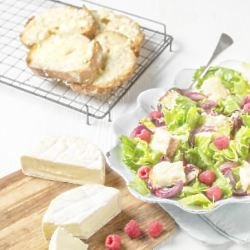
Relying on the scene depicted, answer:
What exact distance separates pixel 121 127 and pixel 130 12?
876 millimetres

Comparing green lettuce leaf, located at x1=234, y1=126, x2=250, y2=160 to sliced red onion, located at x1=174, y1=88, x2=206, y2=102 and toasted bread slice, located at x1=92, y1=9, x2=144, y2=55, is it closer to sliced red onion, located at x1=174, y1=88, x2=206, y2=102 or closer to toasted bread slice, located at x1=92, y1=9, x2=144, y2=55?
sliced red onion, located at x1=174, y1=88, x2=206, y2=102

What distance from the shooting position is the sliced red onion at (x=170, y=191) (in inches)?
75.5

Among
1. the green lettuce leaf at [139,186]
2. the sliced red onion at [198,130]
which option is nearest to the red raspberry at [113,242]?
the green lettuce leaf at [139,186]

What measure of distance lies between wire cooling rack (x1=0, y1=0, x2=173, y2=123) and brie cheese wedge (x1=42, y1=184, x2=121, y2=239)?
37 centimetres

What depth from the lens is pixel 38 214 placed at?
79.4 inches

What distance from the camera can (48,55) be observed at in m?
2.51

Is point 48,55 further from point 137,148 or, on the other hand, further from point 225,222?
point 225,222

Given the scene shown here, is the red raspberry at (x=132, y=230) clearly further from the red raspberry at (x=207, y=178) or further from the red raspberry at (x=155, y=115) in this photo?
the red raspberry at (x=155, y=115)

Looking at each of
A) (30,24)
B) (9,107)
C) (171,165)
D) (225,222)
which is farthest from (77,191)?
(30,24)

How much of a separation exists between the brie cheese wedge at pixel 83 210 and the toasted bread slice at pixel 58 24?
78cm

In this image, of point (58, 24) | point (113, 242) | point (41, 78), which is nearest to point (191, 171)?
point (113, 242)

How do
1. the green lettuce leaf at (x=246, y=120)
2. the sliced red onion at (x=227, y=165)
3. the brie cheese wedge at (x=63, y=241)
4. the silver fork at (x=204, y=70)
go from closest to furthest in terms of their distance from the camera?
the brie cheese wedge at (x=63, y=241) → the sliced red onion at (x=227, y=165) → the green lettuce leaf at (x=246, y=120) → the silver fork at (x=204, y=70)

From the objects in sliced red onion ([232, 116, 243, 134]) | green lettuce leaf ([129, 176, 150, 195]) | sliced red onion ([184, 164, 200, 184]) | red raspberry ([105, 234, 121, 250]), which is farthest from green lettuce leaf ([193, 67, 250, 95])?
red raspberry ([105, 234, 121, 250])

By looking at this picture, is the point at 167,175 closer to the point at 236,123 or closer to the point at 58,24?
the point at 236,123
